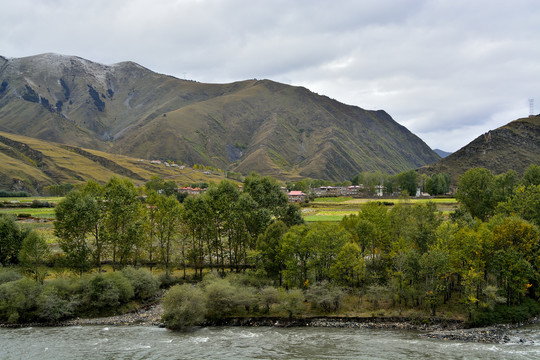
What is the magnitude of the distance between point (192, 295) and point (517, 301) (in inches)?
1814

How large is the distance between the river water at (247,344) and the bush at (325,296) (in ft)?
15.7

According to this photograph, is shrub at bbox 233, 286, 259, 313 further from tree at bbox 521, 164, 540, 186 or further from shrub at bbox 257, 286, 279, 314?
tree at bbox 521, 164, 540, 186

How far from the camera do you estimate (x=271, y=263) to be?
210 ft

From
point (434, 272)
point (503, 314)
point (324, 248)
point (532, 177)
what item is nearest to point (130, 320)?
point (324, 248)

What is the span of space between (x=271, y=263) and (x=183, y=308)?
18510mm

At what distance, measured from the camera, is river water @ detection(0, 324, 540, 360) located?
41000mm

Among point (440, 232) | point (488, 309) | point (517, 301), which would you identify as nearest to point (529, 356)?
point (488, 309)

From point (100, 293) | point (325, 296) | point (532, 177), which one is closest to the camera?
point (325, 296)

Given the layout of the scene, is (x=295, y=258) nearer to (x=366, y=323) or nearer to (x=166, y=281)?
(x=366, y=323)

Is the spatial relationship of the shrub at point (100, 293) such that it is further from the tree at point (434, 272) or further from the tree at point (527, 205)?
the tree at point (527, 205)

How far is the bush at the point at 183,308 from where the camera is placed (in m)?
50.8

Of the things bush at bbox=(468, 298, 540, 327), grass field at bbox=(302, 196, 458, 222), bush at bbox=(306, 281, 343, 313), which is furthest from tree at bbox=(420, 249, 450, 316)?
grass field at bbox=(302, 196, 458, 222)

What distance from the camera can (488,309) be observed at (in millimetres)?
50156

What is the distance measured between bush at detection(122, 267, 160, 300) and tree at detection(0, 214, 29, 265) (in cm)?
2513
